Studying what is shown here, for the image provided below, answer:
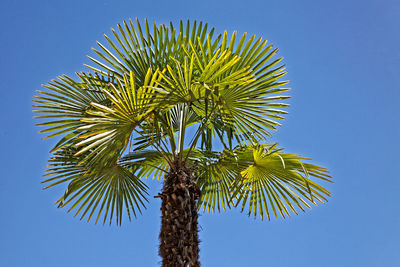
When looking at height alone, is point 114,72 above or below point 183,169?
above

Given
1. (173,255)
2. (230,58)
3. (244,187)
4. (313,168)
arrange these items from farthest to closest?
(244,187), (313,168), (230,58), (173,255)

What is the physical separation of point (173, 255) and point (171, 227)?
30 centimetres

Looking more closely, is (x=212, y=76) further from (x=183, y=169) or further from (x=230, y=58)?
(x=183, y=169)

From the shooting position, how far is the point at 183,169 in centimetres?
523

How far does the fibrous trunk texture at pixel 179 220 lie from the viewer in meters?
4.70

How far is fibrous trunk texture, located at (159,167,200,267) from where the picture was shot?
15.4ft

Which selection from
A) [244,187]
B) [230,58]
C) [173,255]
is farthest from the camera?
[244,187]

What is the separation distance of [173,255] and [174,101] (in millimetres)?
1724

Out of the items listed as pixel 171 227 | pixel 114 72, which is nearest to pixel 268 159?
pixel 171 227

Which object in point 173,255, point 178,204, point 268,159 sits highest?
point 268,159

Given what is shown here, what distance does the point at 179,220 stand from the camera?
4844 mm

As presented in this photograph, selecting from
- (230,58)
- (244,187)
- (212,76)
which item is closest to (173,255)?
(244,187)

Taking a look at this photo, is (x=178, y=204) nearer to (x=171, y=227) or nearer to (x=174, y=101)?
(x=171, y=227)

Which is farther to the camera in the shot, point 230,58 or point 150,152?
point 150,152
